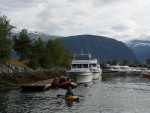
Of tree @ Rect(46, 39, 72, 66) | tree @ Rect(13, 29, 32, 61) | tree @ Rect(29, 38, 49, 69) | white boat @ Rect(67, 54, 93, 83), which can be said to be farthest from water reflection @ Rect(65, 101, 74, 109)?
tree @ Rect(46, 39, 72, 66)

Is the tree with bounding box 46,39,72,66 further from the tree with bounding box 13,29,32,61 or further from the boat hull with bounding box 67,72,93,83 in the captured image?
the boat hull with bounding box 67,72,93,83

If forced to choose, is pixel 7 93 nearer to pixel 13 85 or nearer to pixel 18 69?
pixel 13 85

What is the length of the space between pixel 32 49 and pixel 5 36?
30117 mm

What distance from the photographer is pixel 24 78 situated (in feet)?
266

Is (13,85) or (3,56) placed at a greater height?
(3,56)

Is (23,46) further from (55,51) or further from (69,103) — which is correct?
(69,103)

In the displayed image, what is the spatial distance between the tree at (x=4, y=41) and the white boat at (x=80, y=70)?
16935 mm

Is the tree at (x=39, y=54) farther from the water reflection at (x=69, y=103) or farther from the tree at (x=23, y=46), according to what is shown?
the water reflection at (x=69, y=103)

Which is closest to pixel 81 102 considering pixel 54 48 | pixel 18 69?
pixel 18 69

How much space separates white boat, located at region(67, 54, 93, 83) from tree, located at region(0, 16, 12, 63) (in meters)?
16.9

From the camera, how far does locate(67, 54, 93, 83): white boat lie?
281 ft

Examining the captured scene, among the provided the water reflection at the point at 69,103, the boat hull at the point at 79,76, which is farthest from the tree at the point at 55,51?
the water reflection at the point at 69,103

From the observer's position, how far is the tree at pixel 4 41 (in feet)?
244

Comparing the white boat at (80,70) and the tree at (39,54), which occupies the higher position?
the tree at (39,54)
